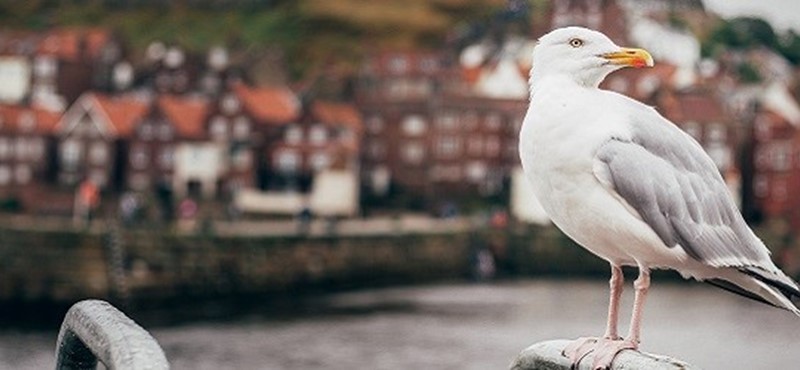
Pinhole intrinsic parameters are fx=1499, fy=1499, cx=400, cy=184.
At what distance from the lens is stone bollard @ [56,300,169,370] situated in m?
0.44

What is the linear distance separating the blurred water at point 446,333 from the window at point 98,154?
3105 millimetres

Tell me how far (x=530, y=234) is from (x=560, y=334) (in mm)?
4683

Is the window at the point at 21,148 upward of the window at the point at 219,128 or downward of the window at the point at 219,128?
downward

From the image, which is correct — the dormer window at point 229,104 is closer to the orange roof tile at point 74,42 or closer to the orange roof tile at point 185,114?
the orange roof tile at point 185,114

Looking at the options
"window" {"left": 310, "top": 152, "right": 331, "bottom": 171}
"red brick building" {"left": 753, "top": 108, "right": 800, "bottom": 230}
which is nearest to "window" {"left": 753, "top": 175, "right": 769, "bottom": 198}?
"red brick building" {"left": 753, "top": 108, "right": 800, "bottom": 230}

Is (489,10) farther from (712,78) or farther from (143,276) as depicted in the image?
(143,276)

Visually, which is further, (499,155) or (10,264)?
(499,155)

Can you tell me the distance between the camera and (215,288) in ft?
42.3

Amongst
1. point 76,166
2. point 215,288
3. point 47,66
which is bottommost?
point 215,288

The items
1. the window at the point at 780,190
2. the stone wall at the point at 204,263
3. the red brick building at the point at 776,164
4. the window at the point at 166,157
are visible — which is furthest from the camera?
the window at the point at 780,190

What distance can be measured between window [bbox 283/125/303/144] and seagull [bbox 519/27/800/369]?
1423 cm

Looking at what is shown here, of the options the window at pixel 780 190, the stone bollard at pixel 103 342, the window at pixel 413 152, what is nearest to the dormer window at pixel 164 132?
the window at pixel 413 152

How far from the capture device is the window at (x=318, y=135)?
15297 mm

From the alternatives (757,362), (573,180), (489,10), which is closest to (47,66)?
(489,10)
